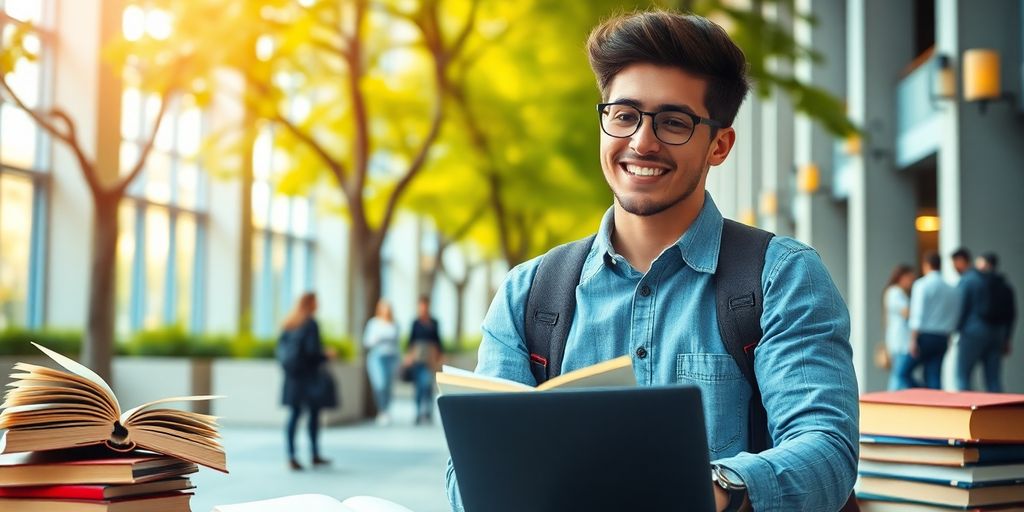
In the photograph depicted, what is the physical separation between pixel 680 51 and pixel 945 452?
121 cm

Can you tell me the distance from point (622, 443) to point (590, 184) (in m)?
17.8

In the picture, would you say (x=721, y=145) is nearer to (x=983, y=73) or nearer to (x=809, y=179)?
(x=983, y=73)

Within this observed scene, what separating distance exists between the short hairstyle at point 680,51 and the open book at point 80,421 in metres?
1.09

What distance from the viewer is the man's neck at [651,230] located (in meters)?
2.46

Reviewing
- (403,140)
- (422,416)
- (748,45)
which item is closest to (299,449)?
(422,416)

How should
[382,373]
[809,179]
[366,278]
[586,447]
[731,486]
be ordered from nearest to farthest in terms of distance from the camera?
[586,447] < [731,486] < [382,373] < [366,278] < [809,179]

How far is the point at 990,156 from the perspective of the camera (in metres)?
13.6

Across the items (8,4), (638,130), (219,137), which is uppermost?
(8,4)

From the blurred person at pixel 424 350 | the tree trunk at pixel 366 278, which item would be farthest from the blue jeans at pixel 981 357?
the tree trunk at pixel 366 278

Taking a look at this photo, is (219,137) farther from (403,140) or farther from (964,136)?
(964,136)

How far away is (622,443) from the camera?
1.77 m

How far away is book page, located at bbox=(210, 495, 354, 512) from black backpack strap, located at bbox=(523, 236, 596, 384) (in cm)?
52

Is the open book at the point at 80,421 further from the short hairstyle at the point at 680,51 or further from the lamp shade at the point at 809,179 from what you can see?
the lamp shade at the point at 809,179

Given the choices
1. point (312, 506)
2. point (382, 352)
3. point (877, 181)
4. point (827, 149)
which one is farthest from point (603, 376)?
point (827, 149)
